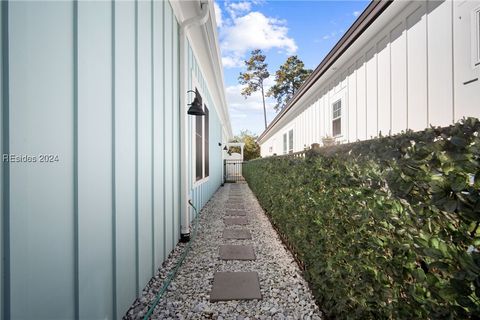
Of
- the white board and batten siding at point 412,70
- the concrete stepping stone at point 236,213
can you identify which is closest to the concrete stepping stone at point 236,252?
the concrete stepping stone at point 236,213

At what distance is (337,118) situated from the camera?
590 cm

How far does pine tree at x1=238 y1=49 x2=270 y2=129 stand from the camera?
2822 cm

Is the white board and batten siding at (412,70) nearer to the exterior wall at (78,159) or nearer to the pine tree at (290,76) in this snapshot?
the exterior wall at (78,159)

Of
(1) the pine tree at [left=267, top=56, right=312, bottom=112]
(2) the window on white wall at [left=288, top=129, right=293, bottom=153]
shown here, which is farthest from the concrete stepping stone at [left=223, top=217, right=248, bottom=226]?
(1) the pine tree at [left=267, top=56, right=312, bottom=112]

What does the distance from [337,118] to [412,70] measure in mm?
2406

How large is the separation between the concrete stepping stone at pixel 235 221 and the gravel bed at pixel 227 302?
106 centimetres

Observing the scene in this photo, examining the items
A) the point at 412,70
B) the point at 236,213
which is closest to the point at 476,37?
the point at 412,70

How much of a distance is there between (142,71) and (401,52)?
12.5ft

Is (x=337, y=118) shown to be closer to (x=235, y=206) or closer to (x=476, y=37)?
(x=476, y=37)

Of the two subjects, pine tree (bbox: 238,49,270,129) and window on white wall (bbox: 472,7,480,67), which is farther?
pine tree (bbox: 238,49,270,129)

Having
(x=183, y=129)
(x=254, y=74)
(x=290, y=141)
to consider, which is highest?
(x=254, y=74)

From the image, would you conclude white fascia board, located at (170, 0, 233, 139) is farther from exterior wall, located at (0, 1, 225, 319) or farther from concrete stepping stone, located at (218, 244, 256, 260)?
concrete stepping stone, located at (218, 244, 256, 260)

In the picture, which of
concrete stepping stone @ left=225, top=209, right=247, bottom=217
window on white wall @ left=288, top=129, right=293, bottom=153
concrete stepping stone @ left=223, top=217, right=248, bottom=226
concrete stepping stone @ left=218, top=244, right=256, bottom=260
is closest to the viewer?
concrete stepping stone @ left=218, top=244, right=256, bottom=260

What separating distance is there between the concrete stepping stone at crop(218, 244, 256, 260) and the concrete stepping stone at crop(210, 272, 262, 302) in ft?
1.48
